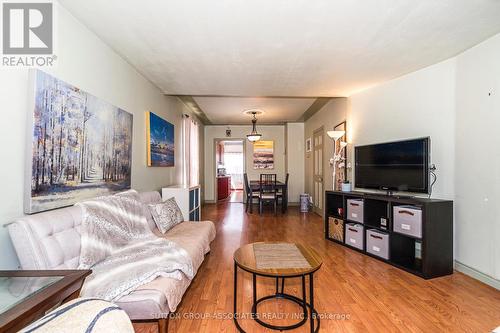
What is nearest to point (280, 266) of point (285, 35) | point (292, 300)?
point (292, 300)

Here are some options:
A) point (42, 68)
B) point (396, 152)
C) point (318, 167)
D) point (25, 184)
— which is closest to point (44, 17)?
point (42, 68)

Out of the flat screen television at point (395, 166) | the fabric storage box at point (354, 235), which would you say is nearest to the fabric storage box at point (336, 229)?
the fabric storage box at point (354, 235)

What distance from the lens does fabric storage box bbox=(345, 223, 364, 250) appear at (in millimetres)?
3027

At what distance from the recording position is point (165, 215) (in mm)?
2686

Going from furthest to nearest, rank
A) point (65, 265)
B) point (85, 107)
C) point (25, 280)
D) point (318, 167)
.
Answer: point (318, 167), point (85, 107), point (65, 265), point (25, 280)

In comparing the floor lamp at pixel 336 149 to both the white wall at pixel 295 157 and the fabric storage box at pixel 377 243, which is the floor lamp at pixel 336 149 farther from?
the white wall at pixel 295 157

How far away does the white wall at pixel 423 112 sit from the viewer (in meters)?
2.57

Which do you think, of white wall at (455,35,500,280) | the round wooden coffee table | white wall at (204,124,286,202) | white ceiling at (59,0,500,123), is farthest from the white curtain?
white wall at (455,35,500,280)

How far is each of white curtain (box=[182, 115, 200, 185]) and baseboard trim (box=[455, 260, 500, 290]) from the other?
14.1ft

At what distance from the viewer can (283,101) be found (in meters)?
4.74

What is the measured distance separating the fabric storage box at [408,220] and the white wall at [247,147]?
4.63m

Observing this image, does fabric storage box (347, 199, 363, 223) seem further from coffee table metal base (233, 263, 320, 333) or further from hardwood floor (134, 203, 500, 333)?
coffee table metal base (233, 263, 320, 333)

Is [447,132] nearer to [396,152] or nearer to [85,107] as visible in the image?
[396,152]

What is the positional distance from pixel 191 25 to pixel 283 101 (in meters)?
3.05
